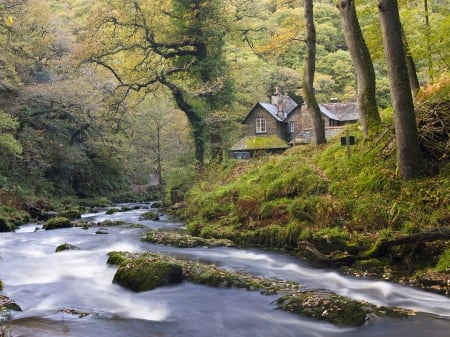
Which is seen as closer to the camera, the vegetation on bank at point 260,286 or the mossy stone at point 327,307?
the mossy stone at point 327,307

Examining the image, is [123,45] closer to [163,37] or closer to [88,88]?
[163,37]

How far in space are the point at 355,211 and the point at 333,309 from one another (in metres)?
4.55

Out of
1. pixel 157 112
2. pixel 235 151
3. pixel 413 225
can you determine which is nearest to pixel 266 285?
pixel 413 225

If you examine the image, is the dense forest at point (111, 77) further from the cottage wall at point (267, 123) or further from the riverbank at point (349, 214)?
the riverbank at point (349, 214)

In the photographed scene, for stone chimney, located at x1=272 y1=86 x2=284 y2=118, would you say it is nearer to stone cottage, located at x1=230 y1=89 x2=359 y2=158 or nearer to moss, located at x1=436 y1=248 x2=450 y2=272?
stone cottage, located at x1=230 y1=89 x2=359 y2=158

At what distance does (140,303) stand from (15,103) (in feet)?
70.3

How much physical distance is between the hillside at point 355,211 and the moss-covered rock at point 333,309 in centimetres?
169

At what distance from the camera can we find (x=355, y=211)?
1031 cm

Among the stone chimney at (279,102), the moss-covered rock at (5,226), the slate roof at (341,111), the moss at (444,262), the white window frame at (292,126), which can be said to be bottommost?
the moss-covered rock at (5,226)

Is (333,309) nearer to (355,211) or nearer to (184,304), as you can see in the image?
(184,304)

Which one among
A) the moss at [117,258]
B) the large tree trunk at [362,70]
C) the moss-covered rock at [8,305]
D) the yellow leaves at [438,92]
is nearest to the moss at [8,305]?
the moss-covered rock at [8,305]

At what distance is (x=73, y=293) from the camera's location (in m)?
8.11

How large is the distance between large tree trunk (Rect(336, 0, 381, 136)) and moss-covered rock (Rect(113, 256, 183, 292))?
786cm

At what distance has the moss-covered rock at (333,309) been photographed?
19.6 feet
